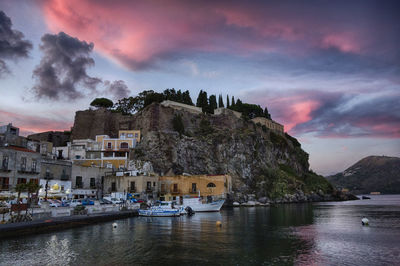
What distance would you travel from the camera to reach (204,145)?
3187 inches

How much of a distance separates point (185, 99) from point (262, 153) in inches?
1129

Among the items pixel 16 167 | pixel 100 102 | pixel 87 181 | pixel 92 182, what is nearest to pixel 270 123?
pixel 100 102

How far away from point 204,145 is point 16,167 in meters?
47.6

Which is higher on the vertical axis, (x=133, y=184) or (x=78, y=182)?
(x=78, y=182)

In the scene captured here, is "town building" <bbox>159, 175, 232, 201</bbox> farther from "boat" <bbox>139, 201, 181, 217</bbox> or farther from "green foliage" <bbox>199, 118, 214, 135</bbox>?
"green foliage" <bbox>199, 118, 214, 135</bbox>

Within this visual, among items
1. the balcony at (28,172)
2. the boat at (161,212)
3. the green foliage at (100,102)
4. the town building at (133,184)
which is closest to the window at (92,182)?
the town building at (133,184)

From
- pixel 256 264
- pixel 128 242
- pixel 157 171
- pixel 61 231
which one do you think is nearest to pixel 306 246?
pixel 256 264

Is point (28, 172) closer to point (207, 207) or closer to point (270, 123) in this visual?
point (207, 207)

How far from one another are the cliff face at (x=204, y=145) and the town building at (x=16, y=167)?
80.4 ft

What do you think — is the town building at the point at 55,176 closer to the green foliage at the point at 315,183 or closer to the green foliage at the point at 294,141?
the green foliage at the point at 315,183

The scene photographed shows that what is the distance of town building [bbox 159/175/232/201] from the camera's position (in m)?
58.8

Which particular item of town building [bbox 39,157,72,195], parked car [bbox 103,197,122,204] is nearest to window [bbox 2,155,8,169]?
town building [bbox 39,157,72,195]

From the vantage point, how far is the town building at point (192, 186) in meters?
58.8

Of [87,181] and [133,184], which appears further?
[133,184]
